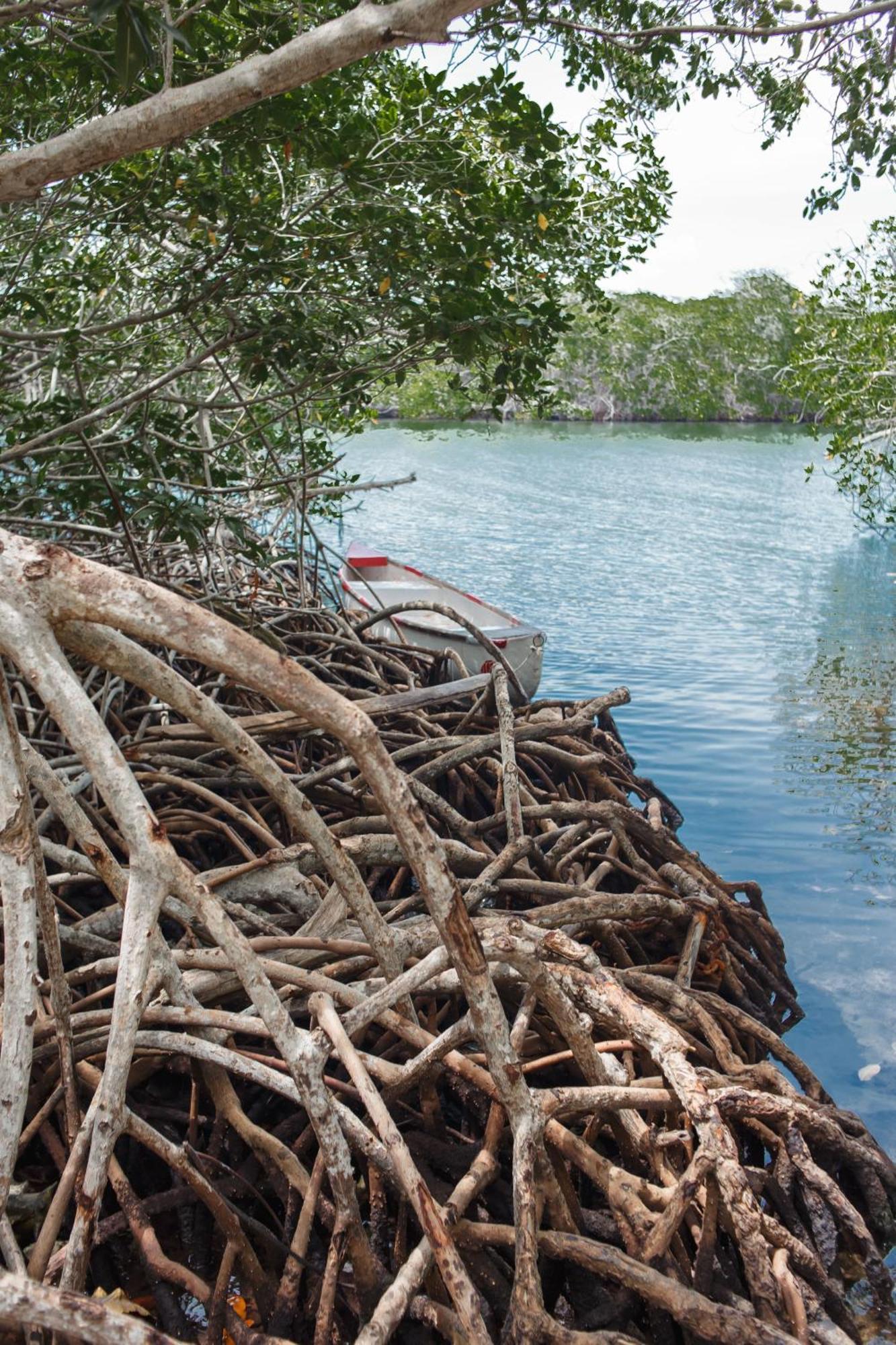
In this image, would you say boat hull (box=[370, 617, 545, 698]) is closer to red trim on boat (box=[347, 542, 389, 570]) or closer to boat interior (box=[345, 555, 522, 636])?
boat interior (box=[345, 555, 522, 636])

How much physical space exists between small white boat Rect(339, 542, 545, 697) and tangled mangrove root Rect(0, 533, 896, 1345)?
11.3 feet

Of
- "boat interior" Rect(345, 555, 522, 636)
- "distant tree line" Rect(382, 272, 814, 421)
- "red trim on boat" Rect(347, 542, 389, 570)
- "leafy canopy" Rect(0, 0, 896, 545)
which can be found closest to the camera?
"leafy canopy" Rect(0, 0, 896, 545)

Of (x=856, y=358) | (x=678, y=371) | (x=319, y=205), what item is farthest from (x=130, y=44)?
(x=678, y=371)

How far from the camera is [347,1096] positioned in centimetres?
289

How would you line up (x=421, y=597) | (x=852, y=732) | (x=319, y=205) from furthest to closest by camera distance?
(x=421, y=597) → (x=852, y=732) → (x=319, y=205)

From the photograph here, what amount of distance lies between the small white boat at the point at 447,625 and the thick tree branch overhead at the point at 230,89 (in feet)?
12.4

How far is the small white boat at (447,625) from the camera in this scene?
8.73 m

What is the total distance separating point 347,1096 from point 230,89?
256 centimetres

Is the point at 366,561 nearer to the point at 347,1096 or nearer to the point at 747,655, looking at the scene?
the point at 747,655

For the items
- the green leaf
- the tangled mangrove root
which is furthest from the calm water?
the green leaf

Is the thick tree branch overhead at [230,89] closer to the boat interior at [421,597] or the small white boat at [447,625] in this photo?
the small white boat at [447,625]

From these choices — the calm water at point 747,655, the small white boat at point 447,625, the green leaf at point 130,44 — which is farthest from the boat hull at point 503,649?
the green leaf at point 130,44

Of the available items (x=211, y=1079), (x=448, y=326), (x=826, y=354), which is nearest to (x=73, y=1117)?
(x=211, y=1079)

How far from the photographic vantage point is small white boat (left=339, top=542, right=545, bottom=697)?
28.6 feet
